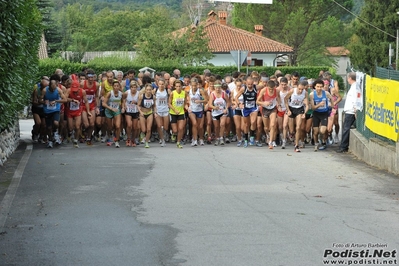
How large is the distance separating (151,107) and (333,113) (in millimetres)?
4712

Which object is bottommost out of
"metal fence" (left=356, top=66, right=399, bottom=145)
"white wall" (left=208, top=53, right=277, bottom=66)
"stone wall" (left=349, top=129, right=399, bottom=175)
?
"white wall" (left=208, top=53, right=277, bottom=66)

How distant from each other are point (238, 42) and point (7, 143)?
6118 centimetres

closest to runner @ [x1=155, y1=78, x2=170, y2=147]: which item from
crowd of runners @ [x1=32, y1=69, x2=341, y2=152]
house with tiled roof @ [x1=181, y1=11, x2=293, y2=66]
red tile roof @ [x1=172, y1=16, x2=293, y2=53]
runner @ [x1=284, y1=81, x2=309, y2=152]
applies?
crowd of runners @ [x1=32, y1=69, x2=341, y2=152]

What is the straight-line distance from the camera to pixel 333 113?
A: 845 inches

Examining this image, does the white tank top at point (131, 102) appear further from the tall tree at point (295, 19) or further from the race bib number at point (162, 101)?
the tall tree at point (295, 19)

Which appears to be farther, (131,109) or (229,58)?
(229,58)

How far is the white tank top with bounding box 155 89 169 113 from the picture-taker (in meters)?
20.9

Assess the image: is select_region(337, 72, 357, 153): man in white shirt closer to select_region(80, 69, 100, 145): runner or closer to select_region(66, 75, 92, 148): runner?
select_region(80, 69, 100, 145): runner

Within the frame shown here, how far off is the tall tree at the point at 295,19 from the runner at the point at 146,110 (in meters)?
58.5

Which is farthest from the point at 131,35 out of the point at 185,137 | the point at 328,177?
the point at 328,177

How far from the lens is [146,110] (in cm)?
2055

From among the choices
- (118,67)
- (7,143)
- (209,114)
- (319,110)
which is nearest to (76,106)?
(7,143)

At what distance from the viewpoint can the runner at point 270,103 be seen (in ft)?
67.9

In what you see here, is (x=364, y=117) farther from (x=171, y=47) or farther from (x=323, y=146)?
(x=171, y=47)
